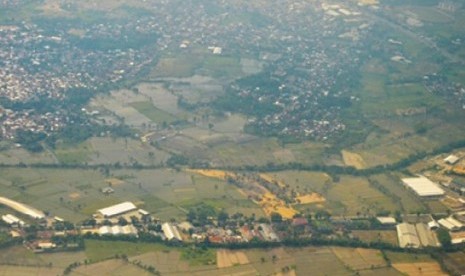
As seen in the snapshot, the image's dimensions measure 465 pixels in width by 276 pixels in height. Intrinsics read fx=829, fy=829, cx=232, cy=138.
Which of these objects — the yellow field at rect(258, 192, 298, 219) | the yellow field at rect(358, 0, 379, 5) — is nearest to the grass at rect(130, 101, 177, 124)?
the yellow field at rect(258, 192, 298, 219)

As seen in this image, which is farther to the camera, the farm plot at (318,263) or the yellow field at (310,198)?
the yellow field at (310,198)

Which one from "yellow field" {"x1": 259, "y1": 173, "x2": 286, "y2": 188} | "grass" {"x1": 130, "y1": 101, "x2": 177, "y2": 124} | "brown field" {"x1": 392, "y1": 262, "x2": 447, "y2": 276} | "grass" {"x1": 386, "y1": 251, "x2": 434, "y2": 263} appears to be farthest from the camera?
"grass" {"x1": 130, "y1": 101, "x2": 177, "y2": 124}

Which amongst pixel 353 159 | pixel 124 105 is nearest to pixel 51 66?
pixel 124 105

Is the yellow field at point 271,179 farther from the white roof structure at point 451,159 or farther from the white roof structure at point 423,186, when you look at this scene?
the white roof structure at point 451,159

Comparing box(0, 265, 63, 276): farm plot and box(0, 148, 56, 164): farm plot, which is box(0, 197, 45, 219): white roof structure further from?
box(0, 265, 63, 276): farm plot

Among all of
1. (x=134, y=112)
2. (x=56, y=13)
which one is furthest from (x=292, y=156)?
(x=56, y=13)

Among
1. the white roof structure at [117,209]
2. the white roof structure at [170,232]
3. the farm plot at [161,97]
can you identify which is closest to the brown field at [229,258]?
the white roof structure at [170,232]

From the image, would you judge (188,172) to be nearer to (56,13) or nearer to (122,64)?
A: (122,64)
